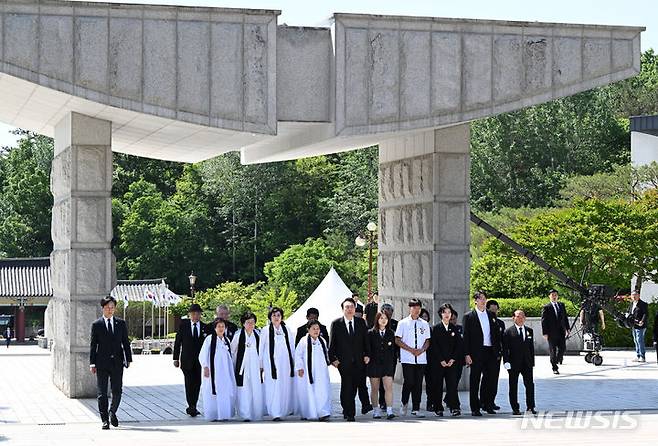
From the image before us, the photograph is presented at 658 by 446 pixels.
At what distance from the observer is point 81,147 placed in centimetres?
1997

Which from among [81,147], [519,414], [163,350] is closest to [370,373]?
[519,414]

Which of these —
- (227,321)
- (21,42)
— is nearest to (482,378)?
(227,321)

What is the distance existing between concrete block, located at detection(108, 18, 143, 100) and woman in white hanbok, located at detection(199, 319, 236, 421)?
3670mm

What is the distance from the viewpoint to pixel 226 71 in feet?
63.4

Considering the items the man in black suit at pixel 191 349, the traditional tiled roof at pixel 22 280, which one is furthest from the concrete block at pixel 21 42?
the traditional tiled roof at pixel 22 280

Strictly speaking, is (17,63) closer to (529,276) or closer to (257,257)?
(529,276)

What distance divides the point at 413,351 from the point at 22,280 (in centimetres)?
4945

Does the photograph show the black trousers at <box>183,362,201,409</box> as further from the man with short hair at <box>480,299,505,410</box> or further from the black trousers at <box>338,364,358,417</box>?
the man with short hair at <box>480,299,505,410</box>

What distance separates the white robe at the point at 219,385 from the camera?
1781cm

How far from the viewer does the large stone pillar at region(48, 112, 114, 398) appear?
19.9 meters

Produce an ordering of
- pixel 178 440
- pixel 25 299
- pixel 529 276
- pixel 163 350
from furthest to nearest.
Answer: pixel 25 299, pixel 163 350, pixel 529 276, pixel 178 440

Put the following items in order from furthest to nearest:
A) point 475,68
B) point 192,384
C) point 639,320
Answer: point 639,320 → point 475,68 → point 192,384

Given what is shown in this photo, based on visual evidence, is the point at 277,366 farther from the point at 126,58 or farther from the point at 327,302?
the point at 327,302

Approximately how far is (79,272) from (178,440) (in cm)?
540
